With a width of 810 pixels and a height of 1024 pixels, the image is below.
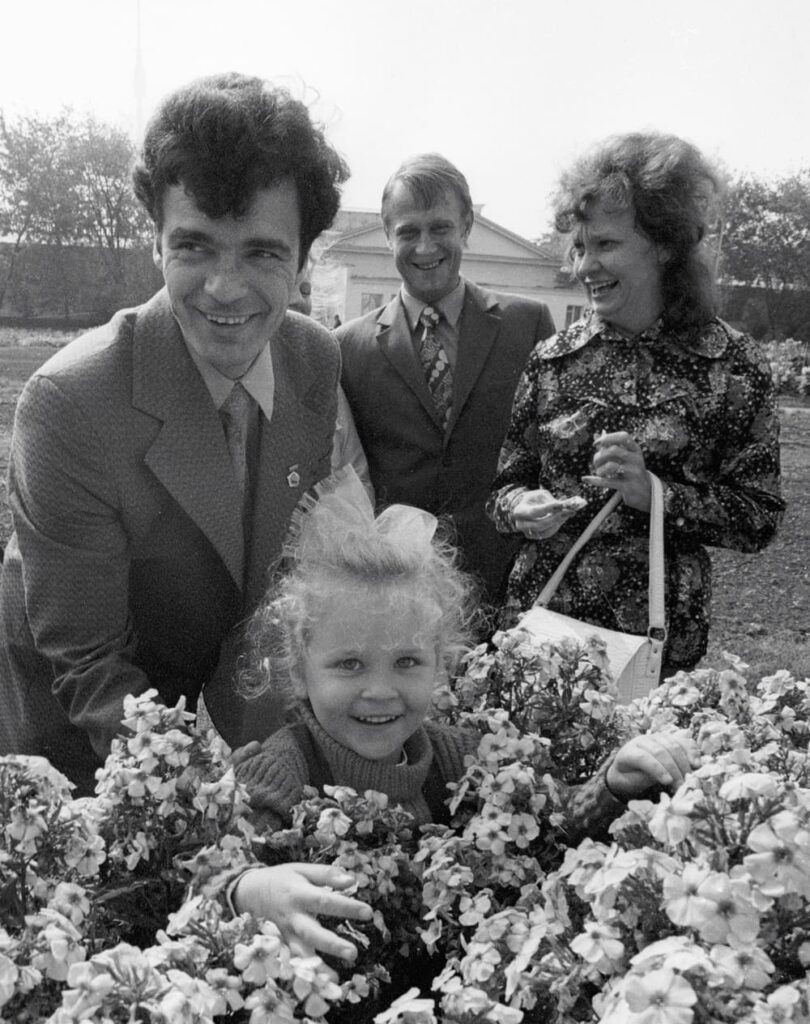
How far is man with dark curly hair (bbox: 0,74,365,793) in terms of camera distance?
6.73ft

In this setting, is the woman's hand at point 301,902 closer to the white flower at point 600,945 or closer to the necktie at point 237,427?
the white flower at point 600,945

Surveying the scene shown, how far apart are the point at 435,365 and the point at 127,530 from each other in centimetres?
189

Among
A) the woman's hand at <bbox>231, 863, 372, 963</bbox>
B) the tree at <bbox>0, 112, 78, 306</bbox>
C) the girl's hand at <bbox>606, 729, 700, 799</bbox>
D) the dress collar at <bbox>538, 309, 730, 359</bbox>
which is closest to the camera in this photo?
the woman's hand at <bbox>231, 863, 372, 963</bbox>

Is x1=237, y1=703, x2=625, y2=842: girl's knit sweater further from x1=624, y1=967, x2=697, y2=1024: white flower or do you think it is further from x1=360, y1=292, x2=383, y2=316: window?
x1=360, y1=292, x2=383, y2=316: window

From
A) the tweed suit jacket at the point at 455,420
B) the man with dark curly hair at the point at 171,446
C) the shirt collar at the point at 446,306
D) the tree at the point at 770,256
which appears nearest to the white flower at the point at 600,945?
the man with dark curly hair at the point at 171,446

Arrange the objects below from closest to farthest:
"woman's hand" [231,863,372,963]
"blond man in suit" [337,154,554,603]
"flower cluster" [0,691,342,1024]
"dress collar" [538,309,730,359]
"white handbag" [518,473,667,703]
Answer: "flower cluster" [0,691,342,1024] < "woman's hand" [231,863,372,963] < "white handbag" [518,473,667,703] < "dress collar" [538,309,730,359] < "blond man in suit" [337,154,554,603]

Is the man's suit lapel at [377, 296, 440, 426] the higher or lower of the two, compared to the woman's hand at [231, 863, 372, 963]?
higher

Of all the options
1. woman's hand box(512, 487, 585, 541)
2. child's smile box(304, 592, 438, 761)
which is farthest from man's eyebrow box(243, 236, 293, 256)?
woman's hand box(512, 487, 585, 541)

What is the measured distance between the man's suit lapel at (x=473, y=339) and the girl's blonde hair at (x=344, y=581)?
1.43m

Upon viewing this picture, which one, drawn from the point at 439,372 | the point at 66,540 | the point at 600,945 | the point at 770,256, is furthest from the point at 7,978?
the point at 770,256

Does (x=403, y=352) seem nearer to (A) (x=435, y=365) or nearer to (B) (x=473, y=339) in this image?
(A) (x=435, y=365)

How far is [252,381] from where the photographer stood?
2395 millimetres

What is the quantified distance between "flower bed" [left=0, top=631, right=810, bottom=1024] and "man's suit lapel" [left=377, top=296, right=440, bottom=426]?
189cm

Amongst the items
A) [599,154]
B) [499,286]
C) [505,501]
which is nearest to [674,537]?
[505,501]
